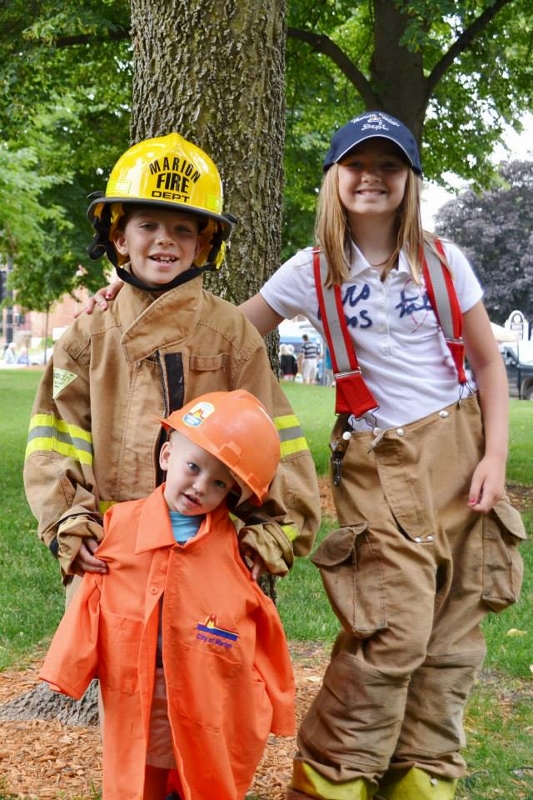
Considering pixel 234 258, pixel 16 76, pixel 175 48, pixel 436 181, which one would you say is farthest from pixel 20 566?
pixel 436 181

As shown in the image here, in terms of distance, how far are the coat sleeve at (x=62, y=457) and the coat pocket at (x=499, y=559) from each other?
1261 mm

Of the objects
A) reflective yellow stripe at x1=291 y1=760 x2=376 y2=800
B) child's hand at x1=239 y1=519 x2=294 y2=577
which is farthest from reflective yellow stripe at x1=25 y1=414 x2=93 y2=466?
reflective yellow stripe at x1=291 y1=760 x2=376 y2=800

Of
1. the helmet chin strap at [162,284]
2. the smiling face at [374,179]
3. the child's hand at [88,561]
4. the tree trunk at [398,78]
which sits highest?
the tree trunk at [398,78]

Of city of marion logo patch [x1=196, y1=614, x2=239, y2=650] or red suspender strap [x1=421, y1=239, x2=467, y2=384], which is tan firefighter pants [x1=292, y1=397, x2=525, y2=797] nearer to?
red suspender strap [x1=421, y1=239, x2=467, y2=384]

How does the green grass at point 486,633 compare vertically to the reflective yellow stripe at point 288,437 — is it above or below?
below

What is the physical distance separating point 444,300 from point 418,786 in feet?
5.07

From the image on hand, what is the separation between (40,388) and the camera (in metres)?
2.90

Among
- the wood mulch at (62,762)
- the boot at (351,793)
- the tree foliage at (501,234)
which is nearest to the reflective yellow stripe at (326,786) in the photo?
the boot at (351,793)

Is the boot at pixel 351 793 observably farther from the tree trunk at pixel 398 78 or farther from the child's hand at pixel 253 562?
the tree trunk at pixel 398 78

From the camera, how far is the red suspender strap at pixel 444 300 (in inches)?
121

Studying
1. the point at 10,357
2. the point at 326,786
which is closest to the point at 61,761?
the point at 326,786

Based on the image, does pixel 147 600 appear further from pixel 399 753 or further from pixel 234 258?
pixel 234 258

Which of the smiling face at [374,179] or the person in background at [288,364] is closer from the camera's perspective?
the smiling face at [374,179]

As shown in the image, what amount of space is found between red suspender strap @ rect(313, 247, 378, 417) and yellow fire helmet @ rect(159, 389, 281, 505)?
1.82ft
